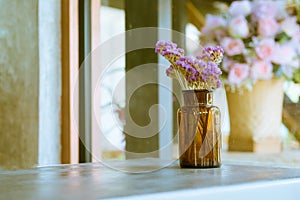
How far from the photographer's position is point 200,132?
3.05 ft

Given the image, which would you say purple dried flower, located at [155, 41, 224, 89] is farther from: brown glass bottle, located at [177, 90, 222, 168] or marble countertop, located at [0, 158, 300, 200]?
marble countertop, located at [0, 158, 300, 200]

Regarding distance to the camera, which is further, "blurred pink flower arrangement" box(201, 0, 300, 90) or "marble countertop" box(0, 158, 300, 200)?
"blurred pink flower arrangement" box(201, 0, 300, 90)

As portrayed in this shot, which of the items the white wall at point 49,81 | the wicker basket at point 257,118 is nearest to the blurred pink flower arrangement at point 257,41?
the wicker basket at point 257,118

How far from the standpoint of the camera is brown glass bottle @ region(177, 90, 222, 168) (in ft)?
3.04

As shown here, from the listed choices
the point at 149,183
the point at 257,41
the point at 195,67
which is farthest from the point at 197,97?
the point at 257,41

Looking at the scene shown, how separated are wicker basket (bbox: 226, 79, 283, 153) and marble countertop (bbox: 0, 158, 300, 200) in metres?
0.56

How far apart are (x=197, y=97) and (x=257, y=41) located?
55cm

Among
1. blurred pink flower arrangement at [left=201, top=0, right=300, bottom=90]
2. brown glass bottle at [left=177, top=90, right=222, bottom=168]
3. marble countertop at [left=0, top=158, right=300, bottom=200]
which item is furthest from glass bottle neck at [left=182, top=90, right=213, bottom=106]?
blurred pink flower arrangement at [left=201, top=0, right=300, bottom=90]

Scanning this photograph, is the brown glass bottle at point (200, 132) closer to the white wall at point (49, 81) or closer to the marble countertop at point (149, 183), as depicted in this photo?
the marble countertop at point (149, 183)

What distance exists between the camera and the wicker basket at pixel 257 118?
4.77 ft

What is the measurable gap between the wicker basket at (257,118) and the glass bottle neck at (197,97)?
1.86 ft

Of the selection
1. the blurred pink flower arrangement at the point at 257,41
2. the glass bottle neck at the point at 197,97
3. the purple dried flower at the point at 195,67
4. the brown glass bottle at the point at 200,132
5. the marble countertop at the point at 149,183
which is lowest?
the marble countertop at the point at 149,183

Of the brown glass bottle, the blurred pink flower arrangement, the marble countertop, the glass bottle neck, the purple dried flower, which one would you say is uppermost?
the blurred pink flower arrangement

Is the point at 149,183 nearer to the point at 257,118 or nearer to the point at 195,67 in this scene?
the point at 195,67
